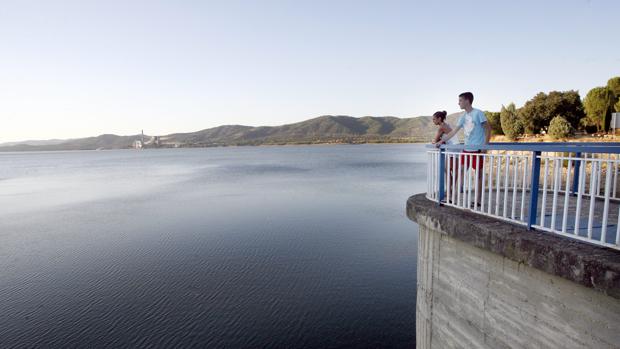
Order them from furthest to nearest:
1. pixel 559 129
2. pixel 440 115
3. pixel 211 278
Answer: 1. pixel 559 129
2. pixel 211 278
3. pixel 440 115

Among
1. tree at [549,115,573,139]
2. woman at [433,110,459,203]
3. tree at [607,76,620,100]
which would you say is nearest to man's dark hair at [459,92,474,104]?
woman at [433,110,459,203]

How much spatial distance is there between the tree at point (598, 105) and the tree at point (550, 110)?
1994mm

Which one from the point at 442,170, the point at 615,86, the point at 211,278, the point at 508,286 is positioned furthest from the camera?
the point at 615,86

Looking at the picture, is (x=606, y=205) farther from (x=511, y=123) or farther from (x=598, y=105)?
(x=511, y=123)

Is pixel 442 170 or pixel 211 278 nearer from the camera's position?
pixel 442 170

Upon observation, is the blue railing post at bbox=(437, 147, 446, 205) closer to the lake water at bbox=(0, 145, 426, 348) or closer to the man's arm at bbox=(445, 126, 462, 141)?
the man's arm at bbox=(445, 126, 462, 141)

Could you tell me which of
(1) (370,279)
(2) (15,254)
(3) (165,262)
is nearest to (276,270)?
(1) (370,279)

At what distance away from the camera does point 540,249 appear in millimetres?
3506

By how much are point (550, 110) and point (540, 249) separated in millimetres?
56458

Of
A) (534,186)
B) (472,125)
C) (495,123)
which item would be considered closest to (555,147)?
(534,186)

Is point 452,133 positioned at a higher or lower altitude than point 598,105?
lower

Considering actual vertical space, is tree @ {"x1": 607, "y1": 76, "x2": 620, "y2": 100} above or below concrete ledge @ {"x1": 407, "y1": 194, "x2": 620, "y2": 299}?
above

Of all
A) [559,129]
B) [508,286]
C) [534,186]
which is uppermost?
[559,129]

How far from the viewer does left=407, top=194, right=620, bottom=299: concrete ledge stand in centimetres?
298
